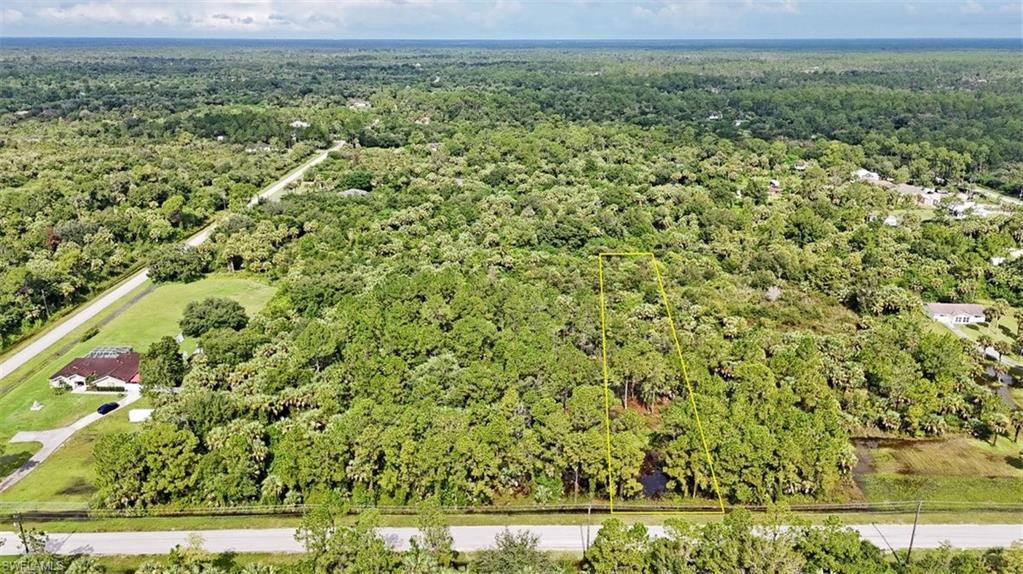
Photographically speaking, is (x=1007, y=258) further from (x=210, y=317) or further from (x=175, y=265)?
(x=175, y=265)

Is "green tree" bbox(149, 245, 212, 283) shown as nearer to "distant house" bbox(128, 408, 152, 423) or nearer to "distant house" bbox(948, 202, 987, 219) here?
"distant house" bbox(128, 408, 152, 423)

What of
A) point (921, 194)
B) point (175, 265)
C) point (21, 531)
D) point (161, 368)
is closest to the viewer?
point (21, 531)

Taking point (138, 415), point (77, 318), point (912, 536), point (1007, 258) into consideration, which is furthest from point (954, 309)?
point (77, 318)

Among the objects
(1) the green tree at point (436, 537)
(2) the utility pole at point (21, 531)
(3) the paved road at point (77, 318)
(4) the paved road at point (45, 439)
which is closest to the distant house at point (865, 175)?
(3) the paved road at point (77, 318)

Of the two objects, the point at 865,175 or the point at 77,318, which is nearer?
the point at 77,318

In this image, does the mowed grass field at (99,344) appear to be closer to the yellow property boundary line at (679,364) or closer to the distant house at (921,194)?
the yellow property boundary line at (679,364)

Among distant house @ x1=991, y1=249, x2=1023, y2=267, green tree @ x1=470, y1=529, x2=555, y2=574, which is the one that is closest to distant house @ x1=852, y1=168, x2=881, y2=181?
distant house @ x1=991, y1=249, x2=1023, y2=267
